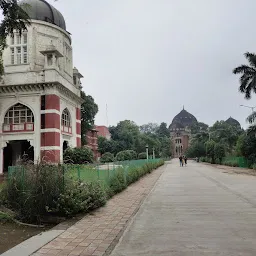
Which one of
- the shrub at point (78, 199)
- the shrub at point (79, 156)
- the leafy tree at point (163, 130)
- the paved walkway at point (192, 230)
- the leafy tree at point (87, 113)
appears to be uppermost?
the leafy tree at point (163, 130)

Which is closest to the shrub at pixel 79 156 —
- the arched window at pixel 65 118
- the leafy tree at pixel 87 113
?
the arched window at pixel 65 118

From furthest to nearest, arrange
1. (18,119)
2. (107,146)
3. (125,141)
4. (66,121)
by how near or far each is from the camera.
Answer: (125,141)
(107,146)
(66,121)
(18,119)

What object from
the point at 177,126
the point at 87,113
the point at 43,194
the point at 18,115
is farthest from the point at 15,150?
the point at 177,126

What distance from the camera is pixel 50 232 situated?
7297 mm

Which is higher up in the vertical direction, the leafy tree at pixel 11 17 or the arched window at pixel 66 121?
the arched window at pixel 66 121

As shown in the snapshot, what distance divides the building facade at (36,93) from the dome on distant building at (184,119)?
113084 millimetres

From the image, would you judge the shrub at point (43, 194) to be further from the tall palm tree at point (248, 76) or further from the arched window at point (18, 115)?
the tall palm tree at point (248, 76)

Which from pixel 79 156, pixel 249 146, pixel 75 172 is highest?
pixel 249 146

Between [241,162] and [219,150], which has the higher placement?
[219,150]

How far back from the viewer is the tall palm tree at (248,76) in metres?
41.6

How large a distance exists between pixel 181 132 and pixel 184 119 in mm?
9428

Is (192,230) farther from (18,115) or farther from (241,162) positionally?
(241,162)

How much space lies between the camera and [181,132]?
140125 mm

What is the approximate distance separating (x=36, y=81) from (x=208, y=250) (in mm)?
29129
